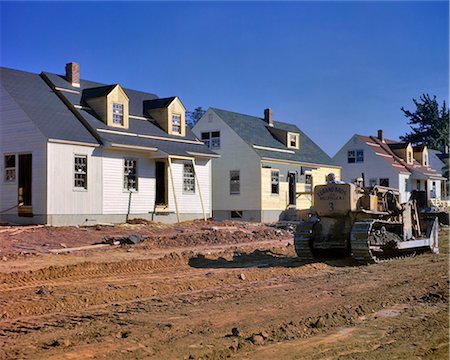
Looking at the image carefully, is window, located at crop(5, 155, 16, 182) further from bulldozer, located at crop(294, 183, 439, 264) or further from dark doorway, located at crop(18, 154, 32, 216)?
bulldozer, located at crop(294, 183, 439, 264)

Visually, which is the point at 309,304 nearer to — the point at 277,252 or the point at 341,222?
the point at 341,222

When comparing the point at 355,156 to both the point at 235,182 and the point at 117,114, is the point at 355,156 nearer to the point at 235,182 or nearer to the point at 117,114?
the point at 235,182

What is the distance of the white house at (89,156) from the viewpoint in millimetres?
22438

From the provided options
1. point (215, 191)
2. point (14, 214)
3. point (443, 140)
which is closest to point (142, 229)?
point (14, 214)

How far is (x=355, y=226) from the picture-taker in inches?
570

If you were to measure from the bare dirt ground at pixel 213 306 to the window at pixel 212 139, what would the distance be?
18527mm

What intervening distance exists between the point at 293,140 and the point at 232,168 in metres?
6.32

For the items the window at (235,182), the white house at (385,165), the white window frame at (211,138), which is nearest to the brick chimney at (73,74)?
the white window frame at (211,138)

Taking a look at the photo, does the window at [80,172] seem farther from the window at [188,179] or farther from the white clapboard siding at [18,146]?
the window at [188,179]

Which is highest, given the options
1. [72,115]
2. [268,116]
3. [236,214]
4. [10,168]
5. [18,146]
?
[268,116]

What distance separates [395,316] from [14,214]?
59.8 feet

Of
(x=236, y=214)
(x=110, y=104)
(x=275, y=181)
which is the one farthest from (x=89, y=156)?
(x=275, y=181)

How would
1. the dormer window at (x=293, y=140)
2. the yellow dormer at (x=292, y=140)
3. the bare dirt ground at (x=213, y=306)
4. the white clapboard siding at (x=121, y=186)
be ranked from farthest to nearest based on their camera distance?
the dormer window at (x=293, y=140), the yellow dormer at (x=292, y=140), the white clapboard siding at (x=121, y=186), the bare dirt ground at (x=213, y=306)

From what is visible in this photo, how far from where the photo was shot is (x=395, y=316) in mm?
8688
